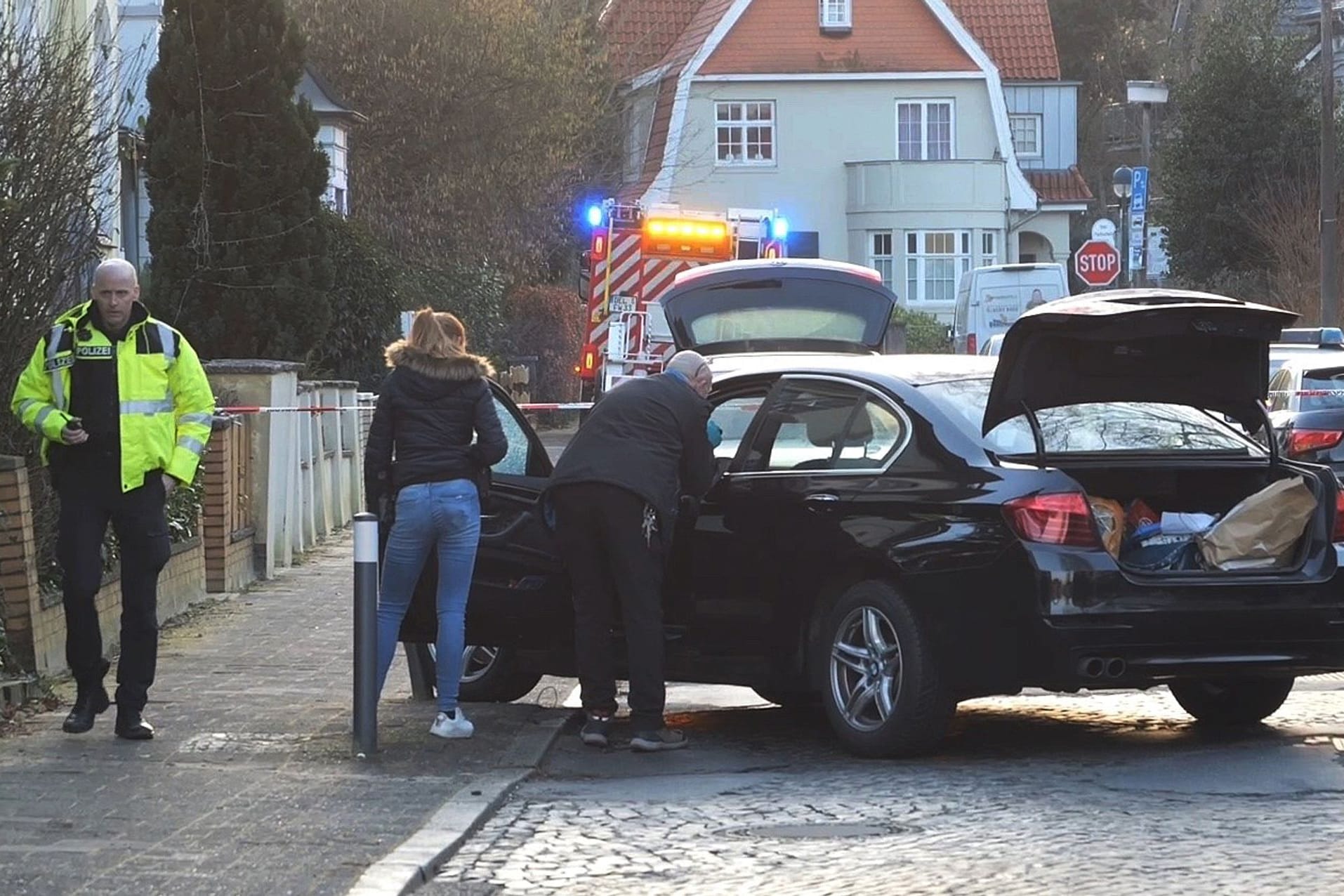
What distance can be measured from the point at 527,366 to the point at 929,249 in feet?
60.3

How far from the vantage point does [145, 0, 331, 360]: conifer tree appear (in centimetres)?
2197

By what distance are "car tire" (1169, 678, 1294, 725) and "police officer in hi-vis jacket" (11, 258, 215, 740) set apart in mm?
4054

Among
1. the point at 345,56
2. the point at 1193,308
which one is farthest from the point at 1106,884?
the point at 345,56

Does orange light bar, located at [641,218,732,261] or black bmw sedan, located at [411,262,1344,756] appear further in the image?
orange light bar, located at [641,218,732,261]

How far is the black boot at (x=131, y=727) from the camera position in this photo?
31.1ft

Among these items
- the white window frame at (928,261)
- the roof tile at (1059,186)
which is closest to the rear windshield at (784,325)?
the white window frame at (928,261)

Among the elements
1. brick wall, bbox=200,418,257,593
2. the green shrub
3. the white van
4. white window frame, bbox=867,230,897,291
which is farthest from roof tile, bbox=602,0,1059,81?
brick wall, bbox=200,418,257,593

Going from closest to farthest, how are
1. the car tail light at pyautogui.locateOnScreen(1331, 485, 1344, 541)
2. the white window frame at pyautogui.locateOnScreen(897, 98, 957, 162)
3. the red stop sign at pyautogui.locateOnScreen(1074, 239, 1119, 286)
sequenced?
the car tail light at pyautogui.locateOnScreen(1331, 485, 1344, 541) → the red stop sign at pyautogui.locateOnScreen(1074, 239, 1119, 286) → the white window frame at pyautogui.locateOnScreen(897, 98, 957, 162)

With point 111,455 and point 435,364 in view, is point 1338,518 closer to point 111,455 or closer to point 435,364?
point 435,364

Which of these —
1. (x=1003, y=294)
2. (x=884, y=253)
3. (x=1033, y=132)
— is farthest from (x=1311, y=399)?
(x=1033, y=132)

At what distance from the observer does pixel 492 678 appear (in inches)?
436

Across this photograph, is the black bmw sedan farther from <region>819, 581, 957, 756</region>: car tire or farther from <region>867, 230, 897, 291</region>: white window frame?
<region>867, 230, 897, 291</region>: white window frame

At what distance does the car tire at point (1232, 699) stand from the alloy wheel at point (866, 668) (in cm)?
135

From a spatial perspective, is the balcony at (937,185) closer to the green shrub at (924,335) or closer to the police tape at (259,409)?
the green shrub at (924,335)
